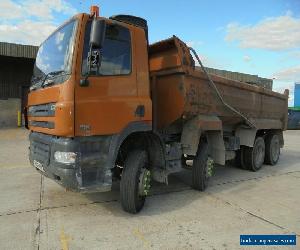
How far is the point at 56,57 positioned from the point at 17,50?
16.7 meters

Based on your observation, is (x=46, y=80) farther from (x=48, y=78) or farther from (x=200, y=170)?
(x=200, y=170)

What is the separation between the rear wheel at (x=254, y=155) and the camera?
9180 mm

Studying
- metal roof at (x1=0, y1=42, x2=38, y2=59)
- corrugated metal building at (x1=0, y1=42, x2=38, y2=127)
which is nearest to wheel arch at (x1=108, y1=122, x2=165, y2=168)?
metal roof at (x1=0, y1=42, x2=38, y2=59)

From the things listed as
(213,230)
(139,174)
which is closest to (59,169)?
(139,174)

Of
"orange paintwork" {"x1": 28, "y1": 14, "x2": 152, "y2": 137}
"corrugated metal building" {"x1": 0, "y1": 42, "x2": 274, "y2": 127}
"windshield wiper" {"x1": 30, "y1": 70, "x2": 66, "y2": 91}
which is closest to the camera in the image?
"orange paintwork" {"x1": 28, "y1": 14, "x2": 152, "y2": 137}

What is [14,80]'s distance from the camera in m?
23.5

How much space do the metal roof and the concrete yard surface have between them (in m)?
14.1

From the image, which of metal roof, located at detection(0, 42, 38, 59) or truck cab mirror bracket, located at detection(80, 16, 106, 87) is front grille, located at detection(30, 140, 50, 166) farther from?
metal roof, located at detection(0, 42, 38, 59)

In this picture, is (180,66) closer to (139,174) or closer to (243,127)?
(139,174)

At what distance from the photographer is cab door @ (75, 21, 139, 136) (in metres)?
4.69

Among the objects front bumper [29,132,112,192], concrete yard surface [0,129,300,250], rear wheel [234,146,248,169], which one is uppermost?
front bumper [29,132,112,192]

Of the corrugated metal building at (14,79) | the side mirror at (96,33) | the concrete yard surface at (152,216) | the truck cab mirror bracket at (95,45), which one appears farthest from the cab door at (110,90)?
the corrugated metal building at (14,79)

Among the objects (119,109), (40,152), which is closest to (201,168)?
(119,109)

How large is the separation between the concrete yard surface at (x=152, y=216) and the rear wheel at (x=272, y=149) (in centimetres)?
240
